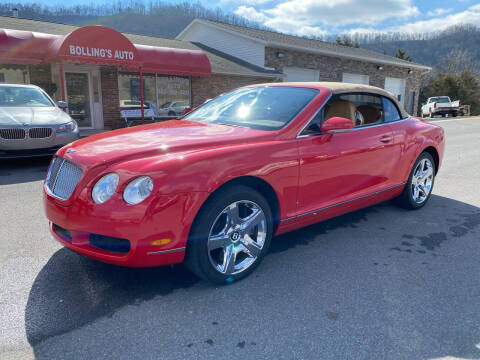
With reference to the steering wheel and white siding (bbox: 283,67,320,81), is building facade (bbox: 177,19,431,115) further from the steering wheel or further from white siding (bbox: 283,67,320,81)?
the steering wheel

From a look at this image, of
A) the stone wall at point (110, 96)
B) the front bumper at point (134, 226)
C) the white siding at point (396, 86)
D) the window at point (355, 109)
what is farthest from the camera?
the white siding at point (396, 86)

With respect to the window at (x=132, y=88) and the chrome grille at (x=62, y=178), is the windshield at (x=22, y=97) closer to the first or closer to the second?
the chrome grille at (x=62, y=178)

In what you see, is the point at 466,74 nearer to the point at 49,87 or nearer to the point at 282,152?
the point at 49,87

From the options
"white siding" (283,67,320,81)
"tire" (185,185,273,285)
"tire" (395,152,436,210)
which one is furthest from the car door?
"white siding" (283,67,320,81)

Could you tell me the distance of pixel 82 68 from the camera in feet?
48.3

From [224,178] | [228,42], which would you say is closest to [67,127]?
[224,178]

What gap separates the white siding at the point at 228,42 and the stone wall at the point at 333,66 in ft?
2.19

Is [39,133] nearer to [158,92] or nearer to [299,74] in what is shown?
[158,92]

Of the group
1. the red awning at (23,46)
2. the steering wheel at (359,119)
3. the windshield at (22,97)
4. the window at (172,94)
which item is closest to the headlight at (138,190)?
the steering wheel at (359,119)

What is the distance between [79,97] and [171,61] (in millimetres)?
3728

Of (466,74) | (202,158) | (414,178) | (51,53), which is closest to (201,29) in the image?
(51,53)

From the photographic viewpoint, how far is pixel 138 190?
2.57 meters

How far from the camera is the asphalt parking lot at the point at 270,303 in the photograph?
228 cm

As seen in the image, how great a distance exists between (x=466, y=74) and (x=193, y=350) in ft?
162
